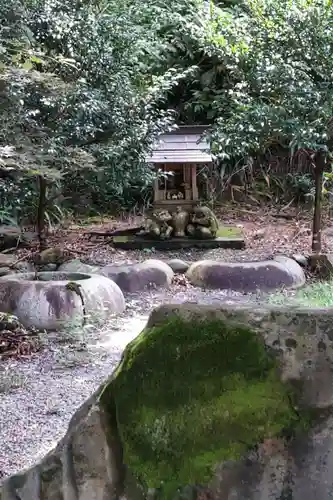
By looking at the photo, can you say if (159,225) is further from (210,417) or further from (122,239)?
(210,417)

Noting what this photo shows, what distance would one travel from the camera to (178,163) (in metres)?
7.96

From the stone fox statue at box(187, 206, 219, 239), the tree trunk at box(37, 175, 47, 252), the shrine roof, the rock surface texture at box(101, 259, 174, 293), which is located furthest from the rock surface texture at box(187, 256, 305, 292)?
the shrine roof

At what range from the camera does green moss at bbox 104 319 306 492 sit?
1.39 meters

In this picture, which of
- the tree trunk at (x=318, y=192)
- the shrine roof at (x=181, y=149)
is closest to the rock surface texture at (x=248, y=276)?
the tree trunk at (x=318, y=192)

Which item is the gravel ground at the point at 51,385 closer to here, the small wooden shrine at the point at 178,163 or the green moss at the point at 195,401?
the green moss at the point at 195,401

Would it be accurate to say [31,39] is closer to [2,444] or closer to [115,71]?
[115,71]

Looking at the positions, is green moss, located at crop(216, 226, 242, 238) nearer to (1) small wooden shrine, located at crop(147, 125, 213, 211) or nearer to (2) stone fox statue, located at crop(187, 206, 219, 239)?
(2) stone fox statue, located at crop(187, 206, 219, 239)

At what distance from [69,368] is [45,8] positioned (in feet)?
12.4

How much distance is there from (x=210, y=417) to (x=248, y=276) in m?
4.81

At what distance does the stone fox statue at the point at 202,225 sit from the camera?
301 inches

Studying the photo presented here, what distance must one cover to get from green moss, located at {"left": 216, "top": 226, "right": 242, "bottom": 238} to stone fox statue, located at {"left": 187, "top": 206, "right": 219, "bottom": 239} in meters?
0.16

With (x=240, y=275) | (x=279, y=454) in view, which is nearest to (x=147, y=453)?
(x=279, y=454)

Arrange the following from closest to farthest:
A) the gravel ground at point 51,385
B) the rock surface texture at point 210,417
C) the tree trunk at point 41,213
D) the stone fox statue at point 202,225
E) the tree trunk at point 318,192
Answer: the rock surface texture at point 210,417 < the gravel ground at point 51,385 < the tree trunk at point 318,192 < the tree trunk at point 41,213 < the stone fox statue at point 202,225

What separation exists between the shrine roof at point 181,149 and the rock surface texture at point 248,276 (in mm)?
1754
